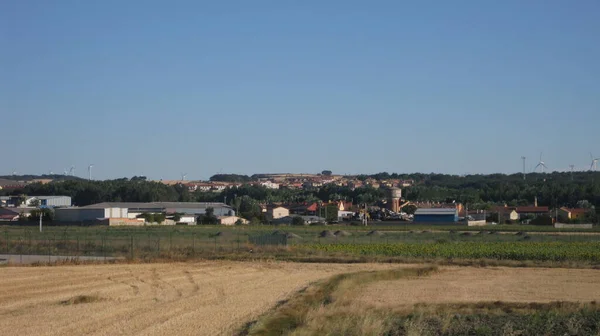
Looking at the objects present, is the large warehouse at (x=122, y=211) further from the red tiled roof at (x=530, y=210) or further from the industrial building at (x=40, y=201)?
the red tiled roof at (x=530, y=210)

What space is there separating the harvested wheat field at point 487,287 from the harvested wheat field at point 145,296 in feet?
13.3

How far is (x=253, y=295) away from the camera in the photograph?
33.7 meters

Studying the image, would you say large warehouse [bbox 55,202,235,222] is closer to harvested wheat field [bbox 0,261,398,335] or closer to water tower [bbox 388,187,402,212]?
water tower [bbox 388,187,402,212]

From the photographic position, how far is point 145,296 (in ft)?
106

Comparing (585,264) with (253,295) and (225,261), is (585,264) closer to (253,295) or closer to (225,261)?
(225,261)

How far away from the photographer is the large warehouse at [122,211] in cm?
12145

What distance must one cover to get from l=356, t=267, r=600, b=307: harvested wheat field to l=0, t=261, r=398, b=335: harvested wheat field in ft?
13.3

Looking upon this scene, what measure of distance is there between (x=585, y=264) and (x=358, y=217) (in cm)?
9291

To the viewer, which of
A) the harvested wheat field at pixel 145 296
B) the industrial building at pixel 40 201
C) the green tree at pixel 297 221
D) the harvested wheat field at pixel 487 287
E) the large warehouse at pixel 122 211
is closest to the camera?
the harvested wheat field at pixel 145 296

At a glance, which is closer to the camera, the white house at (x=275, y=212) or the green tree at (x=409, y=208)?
A: the white house at (x=275, y=212)

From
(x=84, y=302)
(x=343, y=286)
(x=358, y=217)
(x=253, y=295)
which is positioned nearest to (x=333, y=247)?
(x=343, y=286)

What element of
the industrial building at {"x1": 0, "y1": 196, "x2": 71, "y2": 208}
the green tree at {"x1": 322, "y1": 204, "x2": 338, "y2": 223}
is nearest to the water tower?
the green tree at {"x1": 322, "y1": 204, "x2": 338, "y2": 223}

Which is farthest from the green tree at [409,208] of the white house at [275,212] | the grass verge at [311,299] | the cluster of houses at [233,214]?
the grass verge at [311,299]

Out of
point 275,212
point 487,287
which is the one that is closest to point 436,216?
point 275,212
